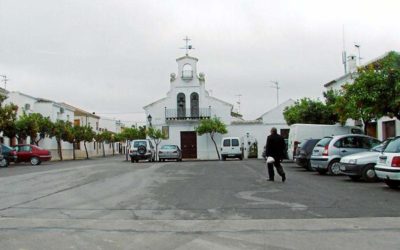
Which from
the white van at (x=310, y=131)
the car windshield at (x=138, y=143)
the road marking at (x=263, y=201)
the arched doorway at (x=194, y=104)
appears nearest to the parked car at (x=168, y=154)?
the car windshield at (x=138, y=143)

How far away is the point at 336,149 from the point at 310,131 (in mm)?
7331

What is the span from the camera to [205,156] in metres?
51.3

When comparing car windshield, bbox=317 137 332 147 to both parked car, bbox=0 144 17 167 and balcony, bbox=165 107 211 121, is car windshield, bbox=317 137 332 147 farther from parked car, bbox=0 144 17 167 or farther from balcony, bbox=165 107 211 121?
balcony, bbox=165 107 211 121

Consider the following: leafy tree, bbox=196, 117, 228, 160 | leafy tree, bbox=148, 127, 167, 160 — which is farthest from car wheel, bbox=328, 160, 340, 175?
leafy tree, bbox=148, 127, 167, 160

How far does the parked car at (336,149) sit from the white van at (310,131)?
6.40m

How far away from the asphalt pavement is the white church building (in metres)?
36.7

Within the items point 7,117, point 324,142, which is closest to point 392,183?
point 324,142

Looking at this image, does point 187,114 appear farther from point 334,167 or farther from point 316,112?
point 334,167

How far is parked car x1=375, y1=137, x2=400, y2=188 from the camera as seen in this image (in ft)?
42.1

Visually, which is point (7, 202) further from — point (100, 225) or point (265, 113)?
point (265, 113)

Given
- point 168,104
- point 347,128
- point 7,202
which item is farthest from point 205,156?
point 7,202

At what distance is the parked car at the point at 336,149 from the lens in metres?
19.0

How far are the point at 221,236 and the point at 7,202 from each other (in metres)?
6.23

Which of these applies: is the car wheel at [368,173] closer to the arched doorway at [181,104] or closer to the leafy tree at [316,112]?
the leafy tree at [316,112]
